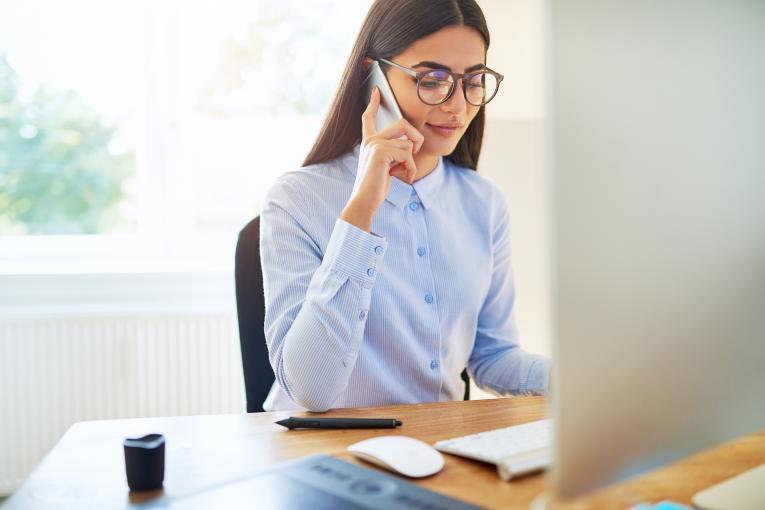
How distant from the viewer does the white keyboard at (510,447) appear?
88 cm

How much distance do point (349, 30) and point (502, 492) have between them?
2.37 meters

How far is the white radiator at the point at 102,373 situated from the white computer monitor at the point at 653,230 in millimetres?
1998

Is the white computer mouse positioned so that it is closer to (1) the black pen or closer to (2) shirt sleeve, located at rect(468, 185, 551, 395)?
(1) the black pen

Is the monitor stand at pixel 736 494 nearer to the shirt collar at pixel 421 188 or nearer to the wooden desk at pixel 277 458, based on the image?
the wooden desk at pixel 277 458

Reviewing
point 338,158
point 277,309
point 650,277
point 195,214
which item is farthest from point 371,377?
point 195,214

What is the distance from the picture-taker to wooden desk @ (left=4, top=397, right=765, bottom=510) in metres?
0.83

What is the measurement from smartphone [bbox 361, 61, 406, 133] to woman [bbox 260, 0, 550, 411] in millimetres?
13

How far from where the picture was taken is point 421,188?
153 cm

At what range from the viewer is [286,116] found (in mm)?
2922

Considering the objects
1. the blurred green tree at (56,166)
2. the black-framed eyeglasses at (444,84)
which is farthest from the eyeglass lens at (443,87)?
the blurred green tree at (56,166)

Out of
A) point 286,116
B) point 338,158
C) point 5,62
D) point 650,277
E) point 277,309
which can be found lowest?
point 277,309

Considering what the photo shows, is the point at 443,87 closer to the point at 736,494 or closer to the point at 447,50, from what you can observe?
the point at 447,50

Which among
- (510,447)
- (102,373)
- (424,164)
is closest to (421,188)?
(424,164)

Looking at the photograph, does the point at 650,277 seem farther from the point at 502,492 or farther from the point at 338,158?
the point at 338,158
